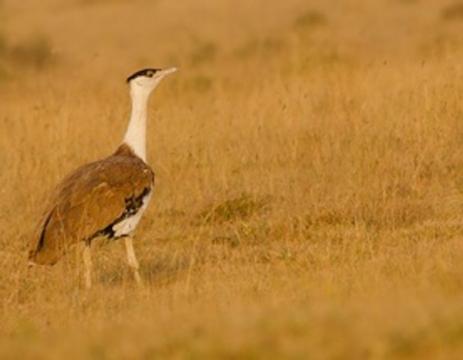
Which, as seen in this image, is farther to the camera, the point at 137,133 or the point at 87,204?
the point at 137,133

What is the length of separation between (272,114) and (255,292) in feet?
24.4

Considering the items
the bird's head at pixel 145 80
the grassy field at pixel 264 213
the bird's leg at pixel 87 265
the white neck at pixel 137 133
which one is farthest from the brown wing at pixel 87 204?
the bird's head at pixel 145 80

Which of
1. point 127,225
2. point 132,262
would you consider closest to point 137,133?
point 127,225

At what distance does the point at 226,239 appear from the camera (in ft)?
37.7

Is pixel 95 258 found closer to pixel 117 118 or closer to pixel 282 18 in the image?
pixel 117 118

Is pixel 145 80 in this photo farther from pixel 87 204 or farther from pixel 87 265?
pixel 87 265

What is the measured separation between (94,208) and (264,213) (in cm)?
327

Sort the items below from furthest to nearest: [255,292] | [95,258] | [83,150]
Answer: [83,150] < [95,258] < [255,292]

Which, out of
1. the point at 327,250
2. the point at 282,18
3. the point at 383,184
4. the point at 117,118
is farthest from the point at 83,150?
the point at 282,18

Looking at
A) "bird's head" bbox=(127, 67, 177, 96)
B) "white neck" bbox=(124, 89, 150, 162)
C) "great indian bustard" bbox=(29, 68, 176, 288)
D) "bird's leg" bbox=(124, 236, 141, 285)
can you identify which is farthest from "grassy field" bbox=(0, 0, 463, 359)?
"bird's head" bbox=(127, 67, 177, 96)

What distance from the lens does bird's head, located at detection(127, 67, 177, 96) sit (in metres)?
10.4

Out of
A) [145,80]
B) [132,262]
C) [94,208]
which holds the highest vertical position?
[145,80]

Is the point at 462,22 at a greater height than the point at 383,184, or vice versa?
the point at 383,184

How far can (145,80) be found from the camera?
34.3 feet
